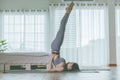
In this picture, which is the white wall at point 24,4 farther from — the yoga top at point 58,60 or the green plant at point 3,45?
the yoga top at point 58,60

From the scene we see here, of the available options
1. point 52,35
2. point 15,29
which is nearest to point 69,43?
point 52,35

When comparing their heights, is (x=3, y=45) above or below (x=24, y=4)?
below

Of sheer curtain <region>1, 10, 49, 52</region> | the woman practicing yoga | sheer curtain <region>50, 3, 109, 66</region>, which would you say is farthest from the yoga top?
sheer curtain <region>1, 10, 49, 52</region>

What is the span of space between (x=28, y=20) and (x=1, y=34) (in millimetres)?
979

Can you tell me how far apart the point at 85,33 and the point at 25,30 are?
193 centimetres

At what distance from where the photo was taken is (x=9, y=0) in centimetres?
822

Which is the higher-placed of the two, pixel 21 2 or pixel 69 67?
pixel 21 2

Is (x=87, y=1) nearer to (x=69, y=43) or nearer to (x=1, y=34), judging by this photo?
(x=69, y=43)

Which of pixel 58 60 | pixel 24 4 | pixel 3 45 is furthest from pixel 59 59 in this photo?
pixel 24 4

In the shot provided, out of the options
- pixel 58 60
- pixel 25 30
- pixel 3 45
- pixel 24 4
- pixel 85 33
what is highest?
pixel 24 4

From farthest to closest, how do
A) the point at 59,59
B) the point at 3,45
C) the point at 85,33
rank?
the point at 85,33 < the point at 3,45 < the point at 59,59

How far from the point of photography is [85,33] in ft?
26.6

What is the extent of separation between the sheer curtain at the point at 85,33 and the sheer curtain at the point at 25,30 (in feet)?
1.21

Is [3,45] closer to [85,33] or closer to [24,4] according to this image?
[24,4]
